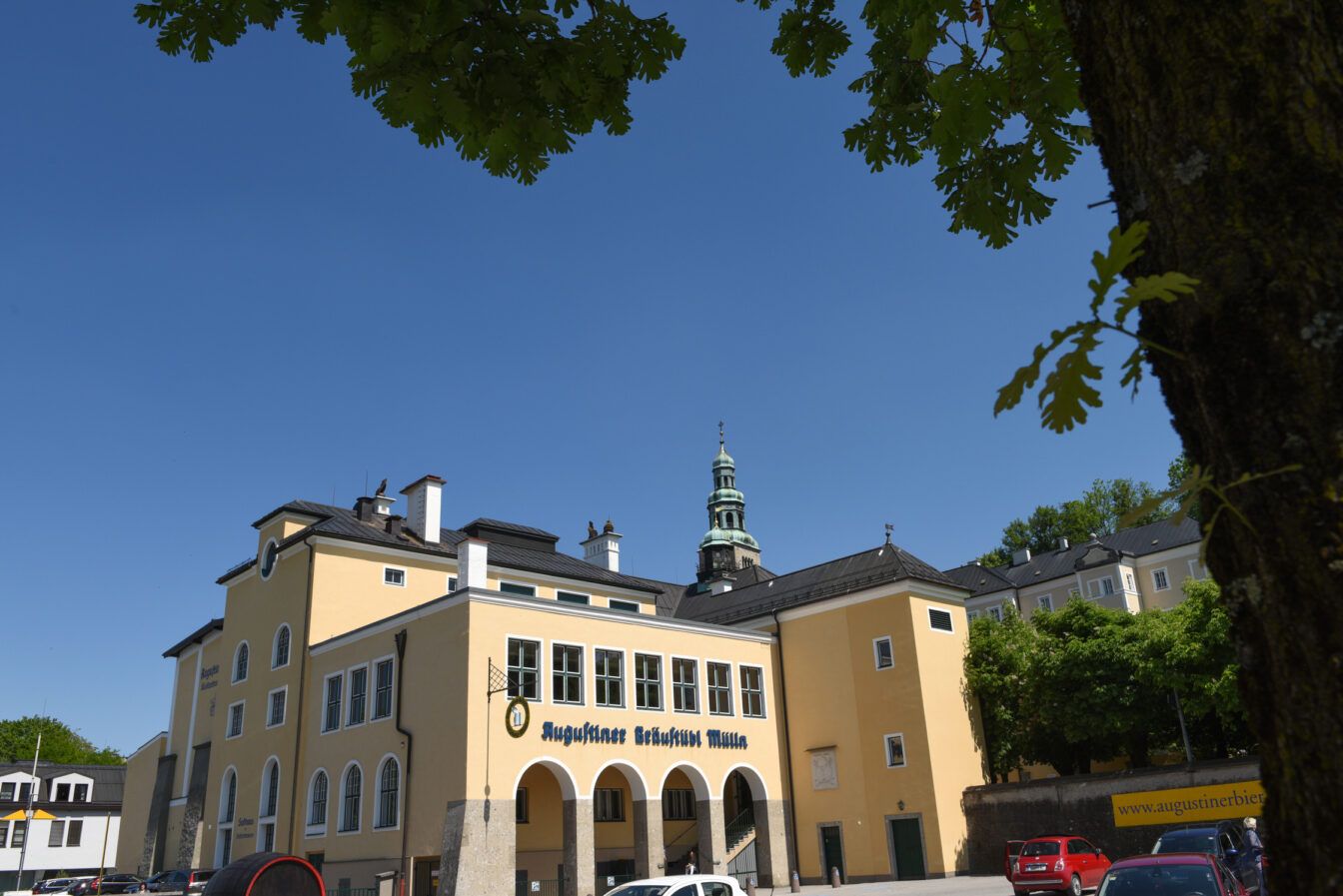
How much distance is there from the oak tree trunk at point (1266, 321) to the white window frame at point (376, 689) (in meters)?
31.5

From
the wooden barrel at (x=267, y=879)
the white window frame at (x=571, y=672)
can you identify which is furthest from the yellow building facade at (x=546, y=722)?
the wooden barrel at (x=267, y=879)

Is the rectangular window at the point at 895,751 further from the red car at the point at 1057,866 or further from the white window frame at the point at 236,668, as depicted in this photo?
the white window frame at the point at 236,668

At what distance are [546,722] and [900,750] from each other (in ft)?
41.7

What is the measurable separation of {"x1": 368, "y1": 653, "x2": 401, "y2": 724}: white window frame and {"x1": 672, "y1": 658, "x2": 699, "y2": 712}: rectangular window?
898 cm

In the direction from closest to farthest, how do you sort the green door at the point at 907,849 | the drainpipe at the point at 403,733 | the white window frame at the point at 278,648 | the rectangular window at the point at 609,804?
the drainpipe at the point at 403,733, the green door at the point at 907,849, the rectangular window at the point at 609,804, the white window frame at the point at 278,648

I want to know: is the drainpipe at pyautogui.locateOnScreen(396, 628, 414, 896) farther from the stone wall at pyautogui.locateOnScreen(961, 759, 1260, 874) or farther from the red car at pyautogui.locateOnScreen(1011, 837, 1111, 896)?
the stone wall at pyautogui.locateOnScreen(961, 759, 1260, 874)

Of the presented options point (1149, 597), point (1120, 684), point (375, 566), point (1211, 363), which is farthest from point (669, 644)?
point (1149, 597)

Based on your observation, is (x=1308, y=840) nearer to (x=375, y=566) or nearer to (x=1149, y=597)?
(x=375, y=566)

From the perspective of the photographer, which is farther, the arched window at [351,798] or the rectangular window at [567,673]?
the arched window at [351,798]

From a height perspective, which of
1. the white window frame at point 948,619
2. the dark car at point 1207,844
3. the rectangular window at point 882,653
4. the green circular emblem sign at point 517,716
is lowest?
the dark car at point 1207,844

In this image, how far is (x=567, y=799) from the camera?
30.1 m

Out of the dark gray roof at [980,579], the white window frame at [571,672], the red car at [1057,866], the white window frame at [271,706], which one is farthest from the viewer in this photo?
the dark gray roof at [980,579]

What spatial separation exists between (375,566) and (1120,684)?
2744cm

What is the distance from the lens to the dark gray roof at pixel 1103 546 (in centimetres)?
6231
